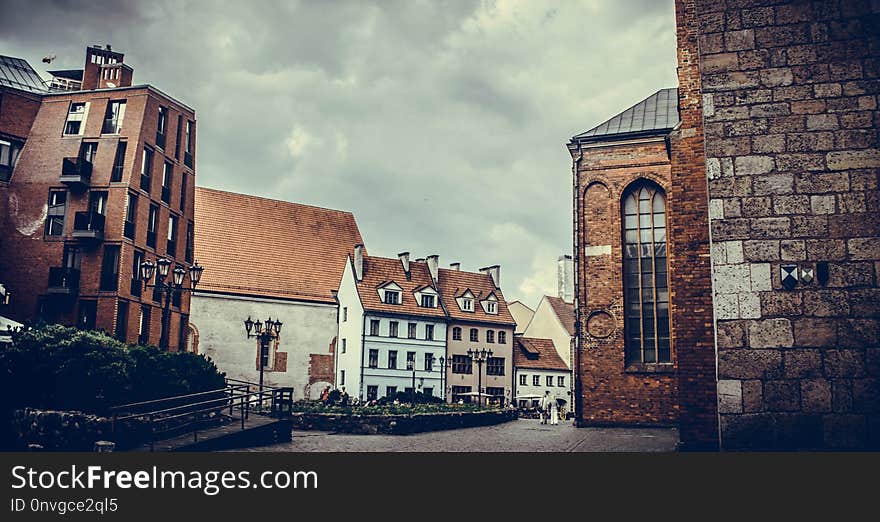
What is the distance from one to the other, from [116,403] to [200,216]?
73.9 feet

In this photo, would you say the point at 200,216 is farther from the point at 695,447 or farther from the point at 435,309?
the point at 695,447

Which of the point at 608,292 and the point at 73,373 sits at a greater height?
the point at 608,292

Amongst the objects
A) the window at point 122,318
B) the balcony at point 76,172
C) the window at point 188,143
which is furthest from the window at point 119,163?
the window at point 122,318

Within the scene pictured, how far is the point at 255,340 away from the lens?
106 ft

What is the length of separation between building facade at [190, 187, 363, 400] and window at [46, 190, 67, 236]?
14.2 meters

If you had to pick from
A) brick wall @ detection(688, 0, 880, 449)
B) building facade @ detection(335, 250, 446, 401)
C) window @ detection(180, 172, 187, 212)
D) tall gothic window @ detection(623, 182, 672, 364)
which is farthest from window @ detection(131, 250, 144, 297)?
brick wall @ detection(688, 0, 880, 449)

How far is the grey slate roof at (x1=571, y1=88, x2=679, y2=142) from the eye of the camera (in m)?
19.9

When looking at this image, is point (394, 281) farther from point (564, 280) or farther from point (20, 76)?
point (20, 76)

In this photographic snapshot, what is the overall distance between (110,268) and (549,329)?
1269 inches

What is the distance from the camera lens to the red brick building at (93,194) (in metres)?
15.4

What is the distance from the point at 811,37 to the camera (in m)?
8.04

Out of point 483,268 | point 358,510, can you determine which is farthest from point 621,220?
point 483,268

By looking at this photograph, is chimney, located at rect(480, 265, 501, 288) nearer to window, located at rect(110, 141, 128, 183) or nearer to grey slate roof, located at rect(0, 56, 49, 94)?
window, located at rect(110, 141, 128, 183)

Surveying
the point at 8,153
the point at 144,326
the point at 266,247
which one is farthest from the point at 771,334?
the point at 266,247
